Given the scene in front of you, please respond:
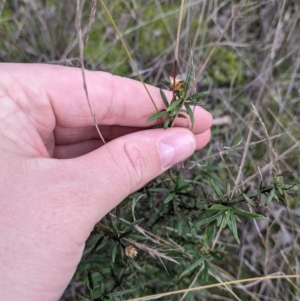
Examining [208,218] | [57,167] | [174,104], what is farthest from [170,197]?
[57,167]

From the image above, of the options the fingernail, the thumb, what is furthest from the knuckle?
the fingernail

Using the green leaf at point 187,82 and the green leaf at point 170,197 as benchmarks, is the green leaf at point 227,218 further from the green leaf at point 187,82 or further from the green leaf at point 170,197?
the green leaf at point 187,82

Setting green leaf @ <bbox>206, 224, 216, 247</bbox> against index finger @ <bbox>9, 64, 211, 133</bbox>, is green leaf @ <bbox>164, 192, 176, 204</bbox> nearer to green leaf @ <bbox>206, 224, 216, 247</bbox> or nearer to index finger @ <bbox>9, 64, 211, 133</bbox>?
green leaf @ <bbox>206, 224, 216, 247</bbox>

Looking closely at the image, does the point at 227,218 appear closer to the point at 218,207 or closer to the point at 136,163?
the point at 218,207

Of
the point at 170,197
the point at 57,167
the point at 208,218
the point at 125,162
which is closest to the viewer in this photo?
the point at 57,167

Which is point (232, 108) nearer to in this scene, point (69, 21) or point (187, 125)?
point (187, 125)

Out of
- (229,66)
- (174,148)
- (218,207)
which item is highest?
(174,148)

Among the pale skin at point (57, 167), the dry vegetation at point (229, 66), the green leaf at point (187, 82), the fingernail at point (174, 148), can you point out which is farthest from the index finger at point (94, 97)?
the dry vegetation at point (229, 66)
